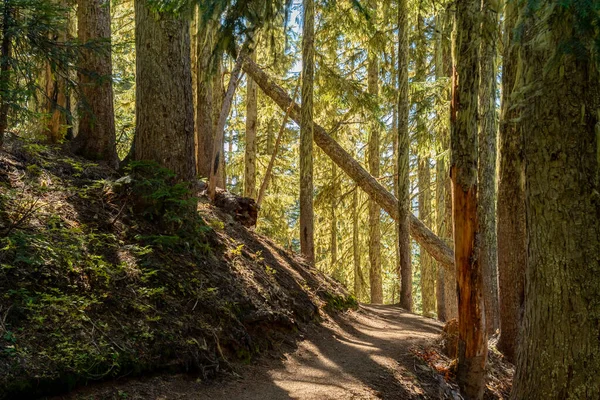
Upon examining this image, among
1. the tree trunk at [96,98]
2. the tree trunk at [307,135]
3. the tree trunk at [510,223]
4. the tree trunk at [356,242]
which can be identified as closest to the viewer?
the tree trunk at [510,223]

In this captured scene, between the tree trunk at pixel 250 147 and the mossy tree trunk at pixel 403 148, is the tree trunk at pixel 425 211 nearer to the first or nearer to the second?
the mossy tree trunk at pixel 403 148

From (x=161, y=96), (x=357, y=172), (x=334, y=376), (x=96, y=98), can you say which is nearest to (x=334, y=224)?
(x=357, y=172)

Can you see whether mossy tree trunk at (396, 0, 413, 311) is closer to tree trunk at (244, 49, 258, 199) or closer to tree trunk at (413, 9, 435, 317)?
tree trunk at (413, 9, 435, 317)

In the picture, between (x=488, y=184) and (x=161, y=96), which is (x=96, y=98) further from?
(x=488, y=184)

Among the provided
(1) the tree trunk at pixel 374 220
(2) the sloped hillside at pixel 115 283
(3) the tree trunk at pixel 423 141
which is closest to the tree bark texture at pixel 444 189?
(3) the tree trunk at pixel 423 141

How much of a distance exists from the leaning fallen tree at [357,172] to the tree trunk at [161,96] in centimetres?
578

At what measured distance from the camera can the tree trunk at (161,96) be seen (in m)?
6.98

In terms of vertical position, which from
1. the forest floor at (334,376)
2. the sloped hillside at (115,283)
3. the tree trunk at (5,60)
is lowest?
the forest floor at (334,376)

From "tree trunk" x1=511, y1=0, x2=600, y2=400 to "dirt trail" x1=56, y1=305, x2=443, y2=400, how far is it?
211cm

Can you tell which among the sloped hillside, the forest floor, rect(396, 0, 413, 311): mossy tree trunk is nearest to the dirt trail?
the forest floor

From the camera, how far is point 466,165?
19.7 ft

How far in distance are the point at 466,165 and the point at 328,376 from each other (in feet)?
10.7

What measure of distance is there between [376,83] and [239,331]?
11.8 m

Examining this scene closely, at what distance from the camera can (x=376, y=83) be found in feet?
51.8
